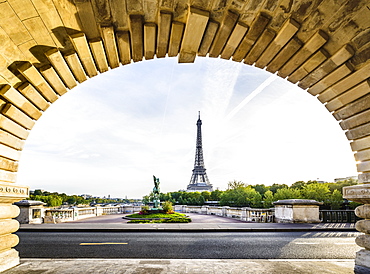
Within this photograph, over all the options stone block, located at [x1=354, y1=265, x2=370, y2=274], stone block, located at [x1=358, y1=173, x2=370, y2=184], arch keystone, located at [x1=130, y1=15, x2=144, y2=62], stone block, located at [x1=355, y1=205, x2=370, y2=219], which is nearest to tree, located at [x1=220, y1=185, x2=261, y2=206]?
stone block, located at [x1=354, y1=265, x2=370, y2=274]

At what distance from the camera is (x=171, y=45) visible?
488cm

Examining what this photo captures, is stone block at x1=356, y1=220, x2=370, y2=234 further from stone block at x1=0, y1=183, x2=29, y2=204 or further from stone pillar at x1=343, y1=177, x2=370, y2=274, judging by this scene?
stone block at x1=0, y1=183, x2=29, y2=204

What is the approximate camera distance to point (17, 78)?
4.51 m

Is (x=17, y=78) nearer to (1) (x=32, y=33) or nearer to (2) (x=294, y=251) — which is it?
(1) (x=32, y=33)

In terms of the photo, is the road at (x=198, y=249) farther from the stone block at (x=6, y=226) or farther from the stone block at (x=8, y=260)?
the stone block at (x=6, y=226)

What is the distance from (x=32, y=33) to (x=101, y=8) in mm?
1095

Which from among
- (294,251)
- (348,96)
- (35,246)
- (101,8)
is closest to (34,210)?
(35,246)

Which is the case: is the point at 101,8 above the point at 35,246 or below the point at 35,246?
above

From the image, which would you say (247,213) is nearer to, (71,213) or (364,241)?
(71,213)

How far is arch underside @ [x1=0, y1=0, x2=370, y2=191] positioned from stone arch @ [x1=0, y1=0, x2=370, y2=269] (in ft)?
0.05

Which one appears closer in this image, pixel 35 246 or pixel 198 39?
pixel 198 39

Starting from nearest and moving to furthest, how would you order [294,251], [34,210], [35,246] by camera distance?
[294,251] < [35,246] < [34,210]

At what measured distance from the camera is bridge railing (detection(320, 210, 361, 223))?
59.4ft

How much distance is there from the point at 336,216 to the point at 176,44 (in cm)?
1828
